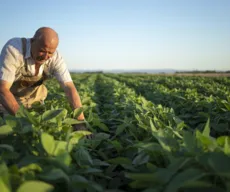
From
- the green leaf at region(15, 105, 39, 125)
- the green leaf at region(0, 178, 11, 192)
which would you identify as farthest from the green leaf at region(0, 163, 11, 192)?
the green leaf at region(15, 105, 39, 125)

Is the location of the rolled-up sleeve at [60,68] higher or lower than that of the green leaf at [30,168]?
higher

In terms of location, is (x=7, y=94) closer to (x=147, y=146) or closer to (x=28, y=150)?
(x=28, y=150)

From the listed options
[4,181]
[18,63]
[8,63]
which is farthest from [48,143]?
[18,63]

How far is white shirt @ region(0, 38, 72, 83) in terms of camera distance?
3135mm

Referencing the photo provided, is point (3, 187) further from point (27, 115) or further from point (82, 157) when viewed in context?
point (27, 115)

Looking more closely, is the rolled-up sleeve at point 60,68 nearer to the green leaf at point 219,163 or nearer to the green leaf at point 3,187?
the green leaf at point 3,187

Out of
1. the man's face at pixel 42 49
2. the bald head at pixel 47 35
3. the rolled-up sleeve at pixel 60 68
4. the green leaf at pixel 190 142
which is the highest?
the bald head at pixel 47 35

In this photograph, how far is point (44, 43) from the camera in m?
3.04

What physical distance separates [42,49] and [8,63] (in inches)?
17.6

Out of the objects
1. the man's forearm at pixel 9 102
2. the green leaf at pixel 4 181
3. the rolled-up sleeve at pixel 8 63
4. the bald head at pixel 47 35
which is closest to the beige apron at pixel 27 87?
the rolled-up sleeve at pixel 8 63

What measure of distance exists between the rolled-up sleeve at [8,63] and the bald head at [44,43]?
25 centimetres

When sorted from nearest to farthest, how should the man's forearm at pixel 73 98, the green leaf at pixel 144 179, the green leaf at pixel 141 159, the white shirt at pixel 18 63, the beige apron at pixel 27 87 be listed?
the green leaf at pixel 144 179, the green leaf at pixel 141 159, the white shirt at pixel 18 63, the man's forearm at pixel 73 98, the beige apron at pixel 27 87

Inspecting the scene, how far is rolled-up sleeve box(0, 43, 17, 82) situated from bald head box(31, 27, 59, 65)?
248 millimetres

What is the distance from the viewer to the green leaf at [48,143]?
4.51ft
